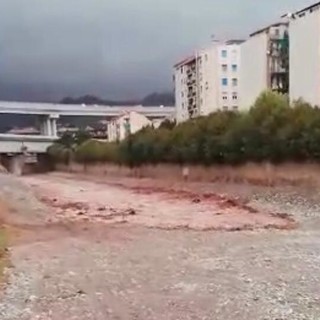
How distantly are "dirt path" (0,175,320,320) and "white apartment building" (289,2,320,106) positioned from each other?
143 ft

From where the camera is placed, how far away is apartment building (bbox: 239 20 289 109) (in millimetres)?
87562

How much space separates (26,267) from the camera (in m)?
17.3

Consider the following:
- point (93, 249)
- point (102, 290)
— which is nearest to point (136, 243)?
point (93, 249)

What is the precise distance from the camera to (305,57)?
253 feet

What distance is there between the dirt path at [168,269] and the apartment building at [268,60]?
57.1 metres

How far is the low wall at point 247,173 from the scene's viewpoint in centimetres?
4069

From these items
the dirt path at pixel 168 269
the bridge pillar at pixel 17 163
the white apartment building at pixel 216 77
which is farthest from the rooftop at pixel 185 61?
the dirt path at pixel 168 269

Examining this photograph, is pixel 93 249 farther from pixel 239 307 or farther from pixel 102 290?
pixel 239 307

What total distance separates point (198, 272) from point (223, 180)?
36598 millimetres

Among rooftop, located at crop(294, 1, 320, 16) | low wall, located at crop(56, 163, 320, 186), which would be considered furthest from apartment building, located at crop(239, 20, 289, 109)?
low wall, located at crop(56, 163, 320, 186)

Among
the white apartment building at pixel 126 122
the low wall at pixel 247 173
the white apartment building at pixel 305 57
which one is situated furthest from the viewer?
the white apartment building at pixel 126 122

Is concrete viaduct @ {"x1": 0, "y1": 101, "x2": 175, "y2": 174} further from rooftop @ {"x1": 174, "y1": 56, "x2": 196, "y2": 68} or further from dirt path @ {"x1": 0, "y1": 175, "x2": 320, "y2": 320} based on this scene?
dirt path @ {"x1": 0, "y1": 175, "x2": 320, "y2": 320}

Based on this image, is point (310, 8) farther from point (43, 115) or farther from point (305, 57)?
point (43, 115)

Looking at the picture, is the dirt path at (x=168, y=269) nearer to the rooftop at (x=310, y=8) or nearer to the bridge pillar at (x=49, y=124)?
the rooftop at (x=310, y=8)
